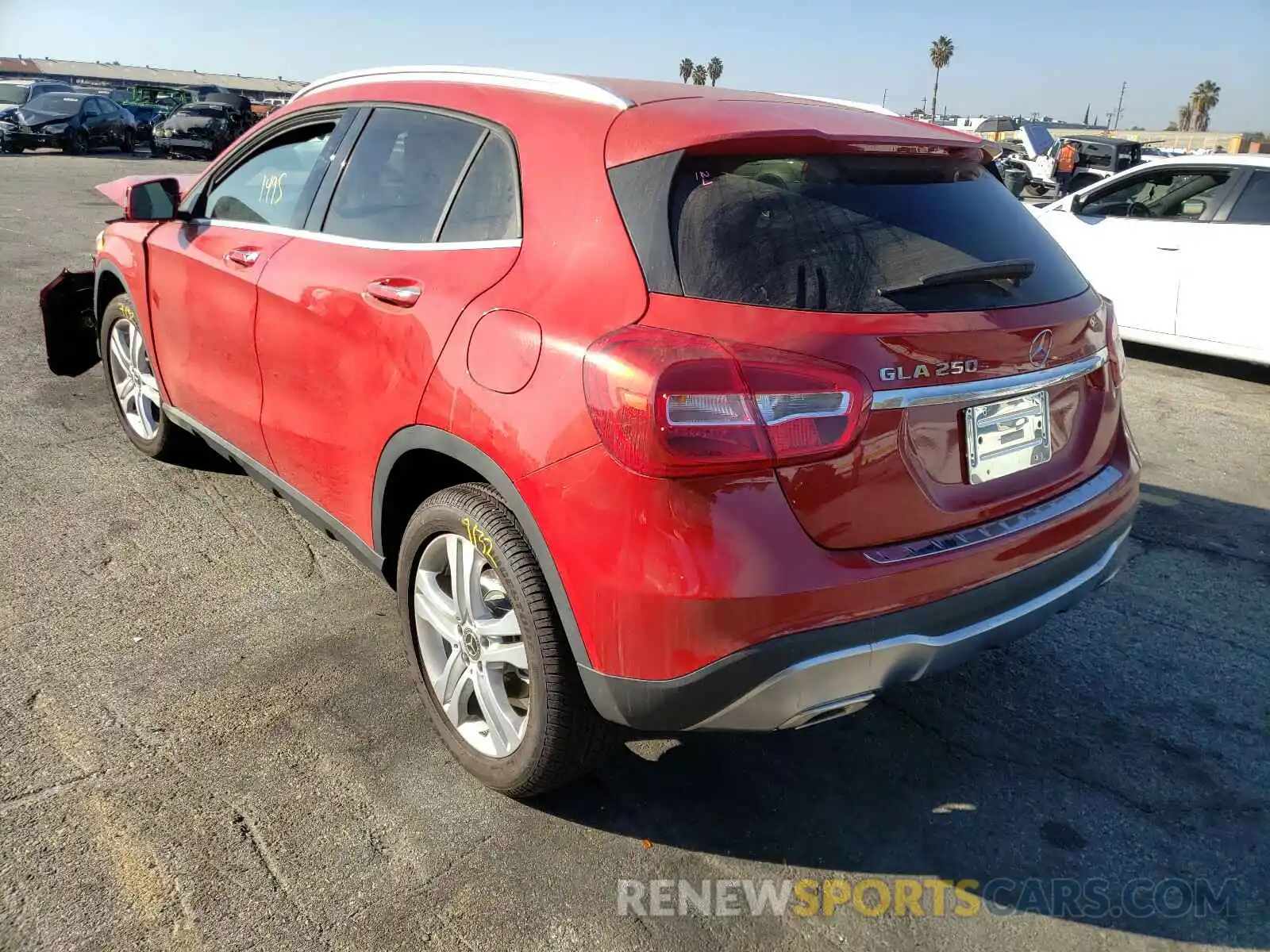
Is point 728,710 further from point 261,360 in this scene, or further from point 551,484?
point 261,360

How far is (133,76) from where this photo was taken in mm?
106938

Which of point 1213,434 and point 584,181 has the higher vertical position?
point 584,181

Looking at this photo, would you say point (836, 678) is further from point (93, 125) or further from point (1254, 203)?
point (93, 125)

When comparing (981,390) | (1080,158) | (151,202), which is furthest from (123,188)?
(1080,158)

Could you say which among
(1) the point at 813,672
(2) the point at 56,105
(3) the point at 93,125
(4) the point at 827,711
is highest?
(2) the point at 56,105

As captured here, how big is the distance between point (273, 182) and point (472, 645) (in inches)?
80.5

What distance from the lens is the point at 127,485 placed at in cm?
456

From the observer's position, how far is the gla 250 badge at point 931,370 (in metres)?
2.11

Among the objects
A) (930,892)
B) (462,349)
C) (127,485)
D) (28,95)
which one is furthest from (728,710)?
(28,95)

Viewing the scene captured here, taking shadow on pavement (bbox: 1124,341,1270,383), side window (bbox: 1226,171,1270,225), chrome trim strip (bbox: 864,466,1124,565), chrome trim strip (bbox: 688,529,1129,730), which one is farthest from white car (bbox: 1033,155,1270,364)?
chrome trim strip (bbox: 688,529,1129,730)

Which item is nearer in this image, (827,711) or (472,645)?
(827,711)

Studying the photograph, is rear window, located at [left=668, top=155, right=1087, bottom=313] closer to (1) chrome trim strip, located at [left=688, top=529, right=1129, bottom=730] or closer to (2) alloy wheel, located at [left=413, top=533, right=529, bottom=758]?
(1) chrome trim strip, located at [left=688, top=529, right=1129, bottom=730]

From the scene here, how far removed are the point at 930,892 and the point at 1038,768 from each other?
0.66 metres

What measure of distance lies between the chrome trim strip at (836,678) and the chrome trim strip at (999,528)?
18cm
